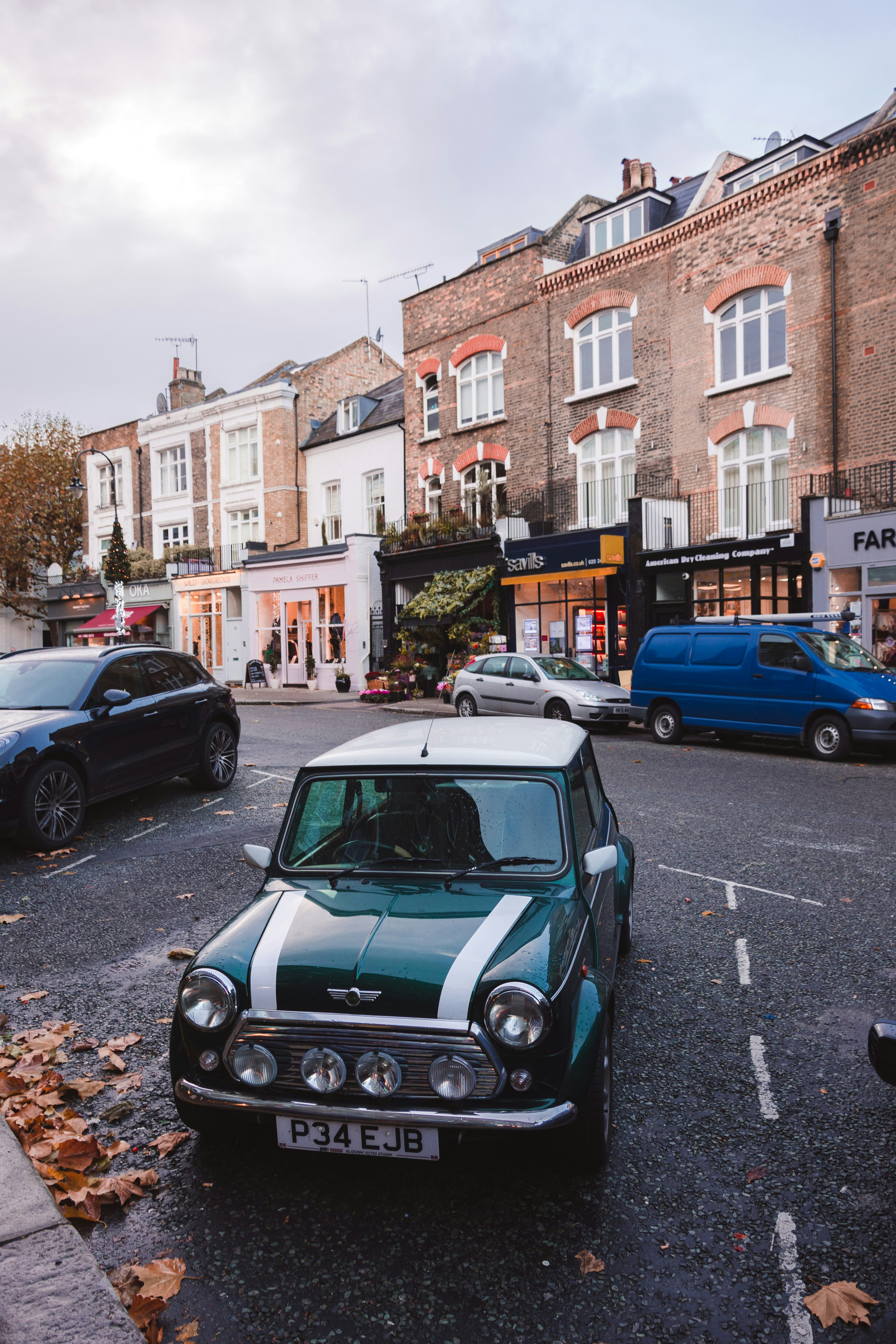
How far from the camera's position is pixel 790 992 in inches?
183

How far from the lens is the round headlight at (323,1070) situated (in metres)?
2.87

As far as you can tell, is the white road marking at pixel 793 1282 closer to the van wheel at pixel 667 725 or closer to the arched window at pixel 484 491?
the van wheel at pixel 667 725

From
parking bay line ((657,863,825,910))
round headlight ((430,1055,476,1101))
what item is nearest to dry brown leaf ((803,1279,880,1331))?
round headlight ((430,1055,476,1101))

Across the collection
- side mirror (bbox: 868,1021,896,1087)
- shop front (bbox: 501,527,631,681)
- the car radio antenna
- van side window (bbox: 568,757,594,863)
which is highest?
shop front (bbox: 501,527,631,681)

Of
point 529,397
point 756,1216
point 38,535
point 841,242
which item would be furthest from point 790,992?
point 38,535

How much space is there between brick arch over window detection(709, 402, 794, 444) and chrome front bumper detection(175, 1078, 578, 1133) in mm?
19243

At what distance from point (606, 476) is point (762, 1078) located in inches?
840

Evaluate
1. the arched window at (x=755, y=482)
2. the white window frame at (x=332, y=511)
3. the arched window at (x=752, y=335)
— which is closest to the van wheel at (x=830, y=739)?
the arched window at (x=755, y=482)

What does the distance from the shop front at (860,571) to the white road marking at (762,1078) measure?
14674 millimetres

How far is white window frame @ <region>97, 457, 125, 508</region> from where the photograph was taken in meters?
42.1

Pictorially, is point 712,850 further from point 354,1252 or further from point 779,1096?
point 354,1252

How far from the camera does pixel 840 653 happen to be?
1333cm

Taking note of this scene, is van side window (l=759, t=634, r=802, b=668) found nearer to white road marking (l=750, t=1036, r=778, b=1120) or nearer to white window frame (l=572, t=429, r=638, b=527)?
white window frame (l=572, t=429, r=638, b=527)

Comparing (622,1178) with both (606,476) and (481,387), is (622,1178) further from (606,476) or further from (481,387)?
(481,387)
